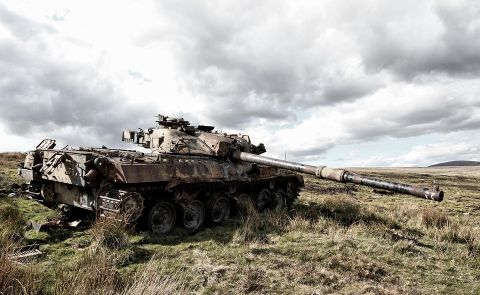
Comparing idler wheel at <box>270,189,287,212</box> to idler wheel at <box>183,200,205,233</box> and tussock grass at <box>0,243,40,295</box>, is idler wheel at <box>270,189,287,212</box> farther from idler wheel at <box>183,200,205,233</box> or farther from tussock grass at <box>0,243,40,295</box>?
tussock grass at <box>0,243,40,295</box>

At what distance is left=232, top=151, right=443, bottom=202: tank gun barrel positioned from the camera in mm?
8438

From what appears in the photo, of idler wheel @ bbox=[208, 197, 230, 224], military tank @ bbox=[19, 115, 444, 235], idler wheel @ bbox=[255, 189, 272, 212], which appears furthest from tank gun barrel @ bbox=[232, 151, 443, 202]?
idler wheel @ bbox=[255, 189, 272, 212]

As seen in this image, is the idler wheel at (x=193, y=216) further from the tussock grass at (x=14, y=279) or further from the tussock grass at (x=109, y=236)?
the tussock grass at (x=14, y=279)

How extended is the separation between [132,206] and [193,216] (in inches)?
94.5

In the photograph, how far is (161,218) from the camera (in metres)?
11.0

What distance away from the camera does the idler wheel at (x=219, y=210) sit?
12477mm

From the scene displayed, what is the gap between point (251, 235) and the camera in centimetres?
1002

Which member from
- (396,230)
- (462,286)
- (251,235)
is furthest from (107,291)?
(396,230)

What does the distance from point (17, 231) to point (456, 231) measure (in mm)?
10964

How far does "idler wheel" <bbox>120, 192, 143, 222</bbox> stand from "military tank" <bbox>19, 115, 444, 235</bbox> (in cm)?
2

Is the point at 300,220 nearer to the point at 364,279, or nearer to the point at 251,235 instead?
the point at 251,235

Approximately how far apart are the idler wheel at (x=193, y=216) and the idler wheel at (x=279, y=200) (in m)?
4.39

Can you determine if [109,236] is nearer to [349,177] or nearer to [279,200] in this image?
[349,177]

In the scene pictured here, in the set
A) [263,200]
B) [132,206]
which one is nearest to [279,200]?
[263,200]
